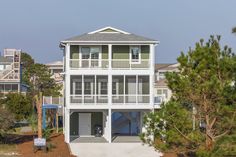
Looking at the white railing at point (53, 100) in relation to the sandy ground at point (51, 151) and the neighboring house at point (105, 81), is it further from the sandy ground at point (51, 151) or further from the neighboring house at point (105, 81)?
the sandy ground at point (51, 151)

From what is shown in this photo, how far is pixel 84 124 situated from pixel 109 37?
298 inches

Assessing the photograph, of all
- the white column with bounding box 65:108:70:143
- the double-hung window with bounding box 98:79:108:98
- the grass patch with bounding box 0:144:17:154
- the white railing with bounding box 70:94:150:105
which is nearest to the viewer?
the grass patch with bounding box 0:144:17:154

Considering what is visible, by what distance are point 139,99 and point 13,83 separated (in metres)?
33.2

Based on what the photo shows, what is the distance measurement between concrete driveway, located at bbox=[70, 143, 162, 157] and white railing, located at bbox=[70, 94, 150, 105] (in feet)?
11.9

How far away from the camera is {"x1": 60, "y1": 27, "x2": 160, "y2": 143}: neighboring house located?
46062 mm

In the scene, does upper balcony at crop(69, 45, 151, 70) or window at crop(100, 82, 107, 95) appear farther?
window at crop(100, 82, 107, 95)

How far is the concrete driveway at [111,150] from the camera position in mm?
40031

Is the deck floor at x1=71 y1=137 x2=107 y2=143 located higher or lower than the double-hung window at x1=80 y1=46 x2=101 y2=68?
lower

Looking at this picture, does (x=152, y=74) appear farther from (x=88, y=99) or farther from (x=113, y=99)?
(x=88, y=99)

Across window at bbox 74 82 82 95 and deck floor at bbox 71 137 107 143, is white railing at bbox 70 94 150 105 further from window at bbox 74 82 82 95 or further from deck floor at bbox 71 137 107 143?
deck floor at bbox 71 137 107 143

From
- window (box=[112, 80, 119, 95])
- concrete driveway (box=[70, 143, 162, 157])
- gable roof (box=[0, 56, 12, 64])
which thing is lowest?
concrete driveway (box=[70, 143, 162, 157])

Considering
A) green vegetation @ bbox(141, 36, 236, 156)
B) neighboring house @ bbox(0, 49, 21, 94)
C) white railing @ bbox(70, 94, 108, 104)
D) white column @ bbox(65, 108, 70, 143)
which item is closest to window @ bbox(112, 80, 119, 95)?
white railing @ bbox(70, 94, 108, 104)

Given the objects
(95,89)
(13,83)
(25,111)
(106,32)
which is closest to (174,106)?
(95,89)

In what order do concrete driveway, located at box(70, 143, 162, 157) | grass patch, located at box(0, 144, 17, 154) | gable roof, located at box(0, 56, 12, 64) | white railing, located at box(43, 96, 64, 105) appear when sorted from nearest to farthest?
1. grass patch, located at box(0, 144, 17, 154)
2. concrete driveway, located at box(70, 143, 162, 157)
3. white railing, located at box(43, 96, 64, 105)
4. gable roof, located at box(0, 56, 12, 64)
